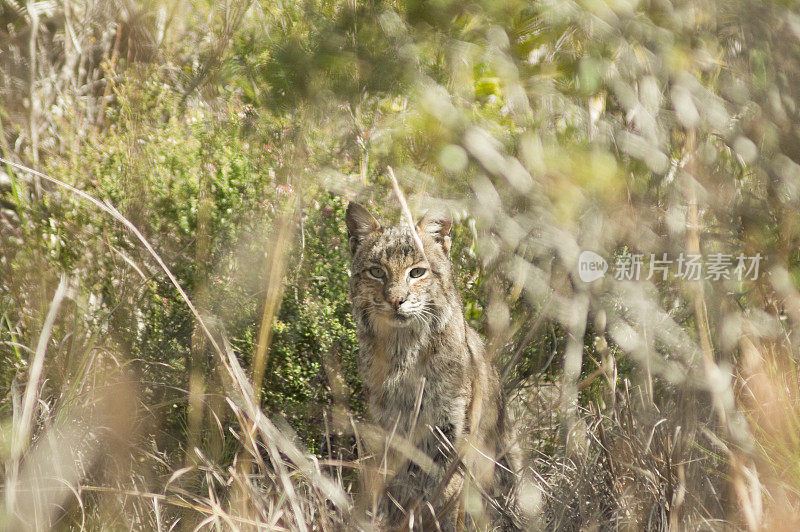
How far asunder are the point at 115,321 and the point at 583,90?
105 inches

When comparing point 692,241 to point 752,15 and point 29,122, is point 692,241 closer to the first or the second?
point 752,15

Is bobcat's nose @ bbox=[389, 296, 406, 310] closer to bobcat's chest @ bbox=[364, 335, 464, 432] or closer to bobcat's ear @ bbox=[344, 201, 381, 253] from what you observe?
bobcat's chest @ bbox=[364, 335, 464, 432]

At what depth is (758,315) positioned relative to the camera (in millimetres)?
2576

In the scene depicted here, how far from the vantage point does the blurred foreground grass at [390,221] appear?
68.4 inches

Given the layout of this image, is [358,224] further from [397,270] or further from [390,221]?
[390,221]

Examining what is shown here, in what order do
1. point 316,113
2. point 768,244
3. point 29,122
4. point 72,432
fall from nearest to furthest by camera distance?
point 316,113 → point 768,244 → point 72,432 → point 29,122

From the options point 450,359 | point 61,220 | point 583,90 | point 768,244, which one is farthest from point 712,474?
point 61,220

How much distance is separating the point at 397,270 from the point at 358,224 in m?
0.29
